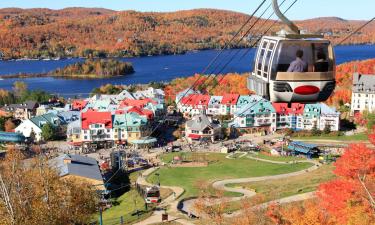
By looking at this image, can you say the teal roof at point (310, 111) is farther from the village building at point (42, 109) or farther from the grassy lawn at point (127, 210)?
the village building at point (42, 109)

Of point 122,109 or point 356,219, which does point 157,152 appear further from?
point 356,219

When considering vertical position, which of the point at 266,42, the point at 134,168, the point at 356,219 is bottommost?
the point at 134,168

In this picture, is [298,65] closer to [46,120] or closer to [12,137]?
[12,137]

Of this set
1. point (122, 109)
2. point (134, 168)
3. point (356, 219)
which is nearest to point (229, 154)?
point (134, 168)

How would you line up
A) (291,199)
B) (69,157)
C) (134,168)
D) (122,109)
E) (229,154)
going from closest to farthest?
(291,199) → (69,157) → (134,168) → (229,154) → (122,109)

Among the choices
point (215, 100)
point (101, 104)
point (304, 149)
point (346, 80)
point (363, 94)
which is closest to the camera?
point (304, 149)

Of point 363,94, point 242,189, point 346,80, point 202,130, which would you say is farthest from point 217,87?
point 242,189

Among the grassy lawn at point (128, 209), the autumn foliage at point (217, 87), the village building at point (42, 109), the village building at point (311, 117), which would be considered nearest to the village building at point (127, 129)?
the grassy lawn at point (128, 209)
